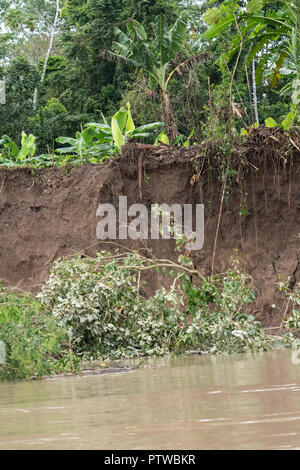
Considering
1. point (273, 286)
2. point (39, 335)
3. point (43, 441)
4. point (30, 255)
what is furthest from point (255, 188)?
point (43, 441)

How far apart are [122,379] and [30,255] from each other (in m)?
9.10

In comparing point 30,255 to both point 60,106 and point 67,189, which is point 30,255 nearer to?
point 67,189

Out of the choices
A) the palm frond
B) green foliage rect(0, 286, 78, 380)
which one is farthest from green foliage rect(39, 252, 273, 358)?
the palm frond

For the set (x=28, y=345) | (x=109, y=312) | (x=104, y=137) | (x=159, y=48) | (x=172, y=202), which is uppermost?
(x=159, y=48)

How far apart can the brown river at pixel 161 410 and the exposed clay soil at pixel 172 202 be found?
601 centimetres

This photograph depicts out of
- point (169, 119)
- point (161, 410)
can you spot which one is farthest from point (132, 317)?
point (169, 119)

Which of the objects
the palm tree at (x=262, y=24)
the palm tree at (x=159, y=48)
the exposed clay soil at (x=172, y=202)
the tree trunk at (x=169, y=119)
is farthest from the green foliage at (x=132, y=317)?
the palm tree at (x=159, y=48)

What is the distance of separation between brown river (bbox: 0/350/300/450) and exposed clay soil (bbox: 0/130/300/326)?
6.01 metres

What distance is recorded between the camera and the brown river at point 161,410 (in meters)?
3.14

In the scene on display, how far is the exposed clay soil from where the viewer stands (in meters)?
13.0

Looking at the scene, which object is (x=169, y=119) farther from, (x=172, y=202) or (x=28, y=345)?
(x=28, y=345)

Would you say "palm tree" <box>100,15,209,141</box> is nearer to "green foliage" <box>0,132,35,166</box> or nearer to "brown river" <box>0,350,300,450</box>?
"green foliage" <box>0,132,35,166</box>

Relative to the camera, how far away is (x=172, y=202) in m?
13.9

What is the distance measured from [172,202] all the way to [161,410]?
991 centimetres
